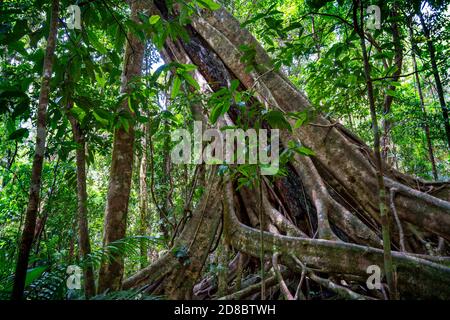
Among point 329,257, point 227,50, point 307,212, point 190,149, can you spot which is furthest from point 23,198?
point 329,257

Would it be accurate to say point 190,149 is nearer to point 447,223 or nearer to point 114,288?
point 114,288

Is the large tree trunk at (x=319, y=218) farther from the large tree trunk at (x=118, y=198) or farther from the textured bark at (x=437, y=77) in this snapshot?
the textured bark at (x=437, y=77)

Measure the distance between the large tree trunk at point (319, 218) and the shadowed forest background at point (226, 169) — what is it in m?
0.01

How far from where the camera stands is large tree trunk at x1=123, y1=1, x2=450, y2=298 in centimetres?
208

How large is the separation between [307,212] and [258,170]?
5.02 ft

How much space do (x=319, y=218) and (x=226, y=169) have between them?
1.06 meters

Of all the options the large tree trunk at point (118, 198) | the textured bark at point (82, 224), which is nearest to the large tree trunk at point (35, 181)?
the textured bark at point (82, 224)

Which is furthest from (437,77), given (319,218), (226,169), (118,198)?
(118,198)

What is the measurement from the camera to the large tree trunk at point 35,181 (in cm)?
103

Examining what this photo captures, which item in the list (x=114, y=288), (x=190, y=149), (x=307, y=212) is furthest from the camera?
(x=190, y=149)

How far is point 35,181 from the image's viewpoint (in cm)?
109

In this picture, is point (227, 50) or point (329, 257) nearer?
point (329, 257)
